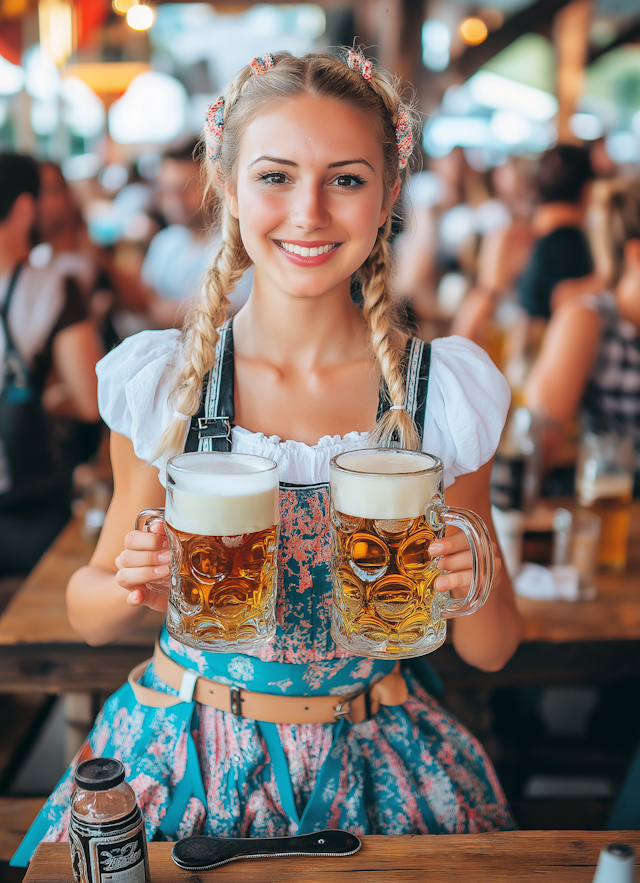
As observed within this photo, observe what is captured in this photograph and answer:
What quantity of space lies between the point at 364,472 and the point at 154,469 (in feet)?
1.40

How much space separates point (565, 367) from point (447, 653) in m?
1.31

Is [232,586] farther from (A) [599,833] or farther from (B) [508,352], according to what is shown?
(B) [508,352]

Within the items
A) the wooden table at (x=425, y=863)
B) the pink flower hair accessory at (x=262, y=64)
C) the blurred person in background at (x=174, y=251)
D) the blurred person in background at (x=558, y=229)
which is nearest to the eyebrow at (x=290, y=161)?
the pink flower hair accessory at (x=262, y=64)

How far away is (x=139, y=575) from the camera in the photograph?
0.98m

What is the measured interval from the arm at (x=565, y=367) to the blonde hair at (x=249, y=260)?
57.5 inches

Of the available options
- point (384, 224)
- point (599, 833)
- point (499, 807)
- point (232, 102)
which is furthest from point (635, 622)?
point (232, 102)

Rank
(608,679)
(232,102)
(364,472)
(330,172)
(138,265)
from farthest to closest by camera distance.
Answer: (138,265)
(608,679)
(232,102)
(330,172)
(364,472)

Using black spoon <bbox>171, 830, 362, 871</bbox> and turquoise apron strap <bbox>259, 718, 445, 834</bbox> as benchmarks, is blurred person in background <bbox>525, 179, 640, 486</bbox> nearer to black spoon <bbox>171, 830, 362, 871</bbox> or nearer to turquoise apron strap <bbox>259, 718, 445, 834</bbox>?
turquoise apron strap <bbox>259, 718, 445, 834</bbox>

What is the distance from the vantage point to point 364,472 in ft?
2.98

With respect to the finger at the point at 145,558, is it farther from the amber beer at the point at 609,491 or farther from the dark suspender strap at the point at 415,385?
the amber beer at the point at 609,491

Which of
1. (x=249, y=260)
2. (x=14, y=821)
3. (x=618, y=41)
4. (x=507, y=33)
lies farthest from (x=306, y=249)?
(x=618, y=41)

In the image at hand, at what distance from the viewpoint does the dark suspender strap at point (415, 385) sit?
3.88ft

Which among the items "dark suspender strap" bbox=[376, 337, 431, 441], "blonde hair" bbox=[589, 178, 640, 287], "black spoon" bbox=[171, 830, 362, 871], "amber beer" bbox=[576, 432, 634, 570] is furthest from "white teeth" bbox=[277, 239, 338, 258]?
"blonde hair" bbox=[589, 178, 640, 287]

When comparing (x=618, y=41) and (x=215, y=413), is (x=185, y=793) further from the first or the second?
(x=618, y=41)
